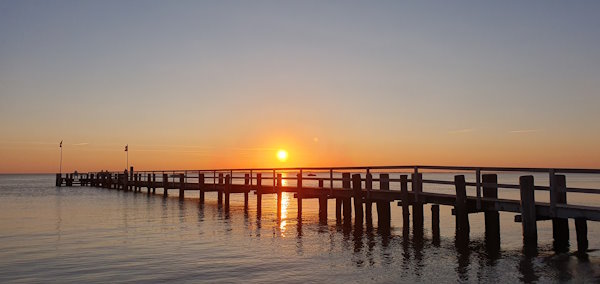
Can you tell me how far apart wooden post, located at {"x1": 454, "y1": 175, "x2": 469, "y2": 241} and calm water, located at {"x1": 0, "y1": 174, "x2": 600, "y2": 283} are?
1.47ft

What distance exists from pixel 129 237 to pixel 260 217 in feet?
30.8

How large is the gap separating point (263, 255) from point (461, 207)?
7087 mm

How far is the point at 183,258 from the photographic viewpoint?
15078 mm

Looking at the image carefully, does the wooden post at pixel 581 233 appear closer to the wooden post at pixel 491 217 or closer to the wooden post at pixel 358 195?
the wooden post at pixel 491 217

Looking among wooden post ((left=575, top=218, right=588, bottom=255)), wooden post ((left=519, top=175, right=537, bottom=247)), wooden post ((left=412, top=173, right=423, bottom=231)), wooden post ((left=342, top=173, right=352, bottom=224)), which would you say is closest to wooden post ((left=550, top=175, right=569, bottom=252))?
wooden post ((left=575, top=218, right=588, bottom=255))

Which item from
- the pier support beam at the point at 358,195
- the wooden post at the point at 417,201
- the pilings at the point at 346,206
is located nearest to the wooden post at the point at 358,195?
the pier support beam at the point at 358,195

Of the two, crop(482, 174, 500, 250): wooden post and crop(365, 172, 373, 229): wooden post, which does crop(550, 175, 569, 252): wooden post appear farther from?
crop(365, 172, 373, 229): wooden post

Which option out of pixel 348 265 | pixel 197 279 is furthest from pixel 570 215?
pixel 197 279

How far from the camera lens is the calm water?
1271 cm

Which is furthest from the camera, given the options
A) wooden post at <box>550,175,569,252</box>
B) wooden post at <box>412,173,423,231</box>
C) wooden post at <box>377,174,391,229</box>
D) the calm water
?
wooden post at <box>377,174,391,229</box>

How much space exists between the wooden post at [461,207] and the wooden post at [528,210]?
2345 millimetres

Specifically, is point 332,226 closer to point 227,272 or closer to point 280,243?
point 280,243

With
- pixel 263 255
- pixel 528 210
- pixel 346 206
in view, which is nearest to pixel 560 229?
pixel 528 210

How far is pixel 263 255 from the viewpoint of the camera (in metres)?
15.6
